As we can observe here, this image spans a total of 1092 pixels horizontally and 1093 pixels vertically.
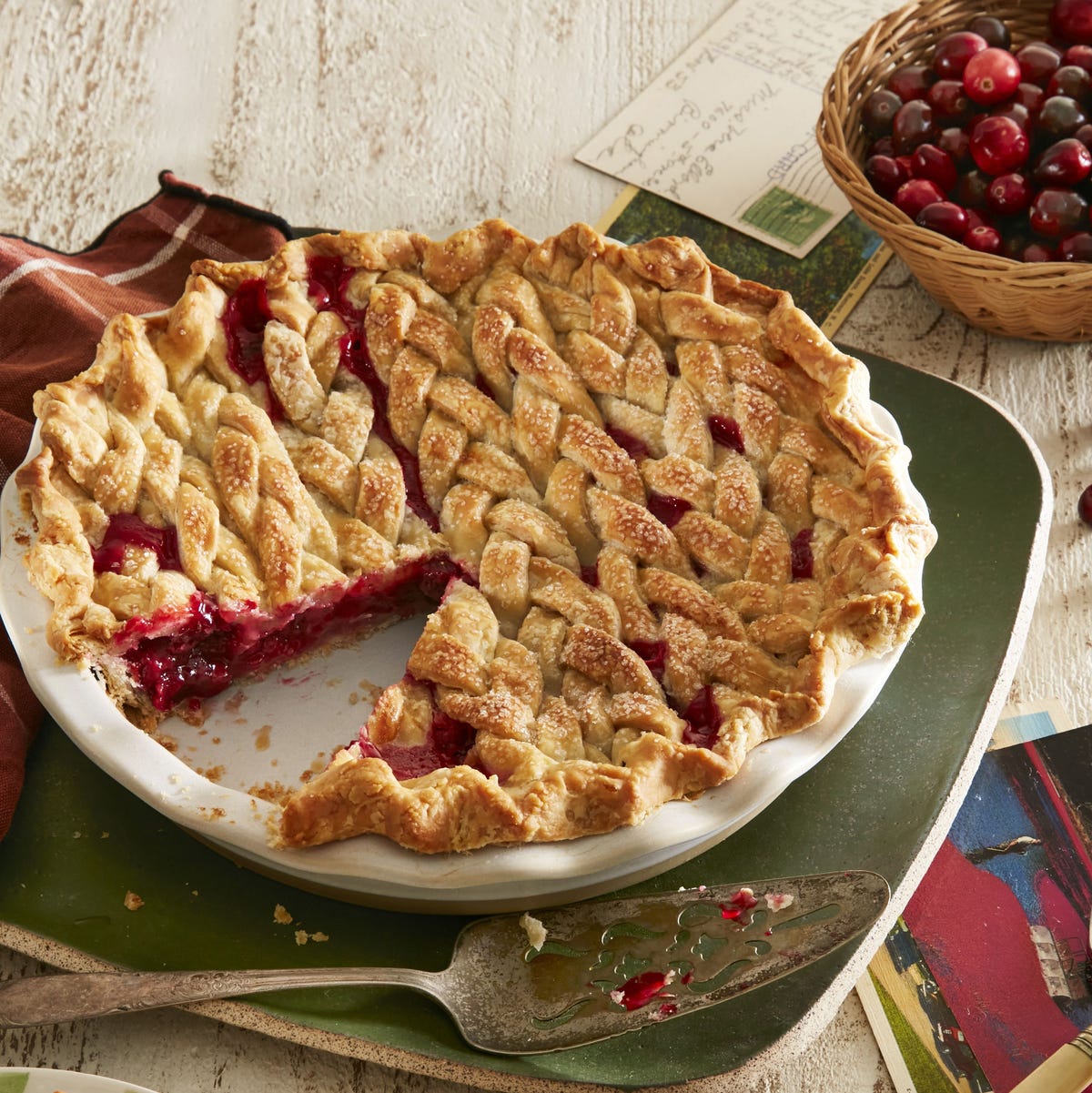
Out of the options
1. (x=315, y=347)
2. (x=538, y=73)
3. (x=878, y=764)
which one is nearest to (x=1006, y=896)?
(x=878, y=764)

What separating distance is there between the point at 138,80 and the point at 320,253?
1441 mm

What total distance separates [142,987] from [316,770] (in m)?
0.43

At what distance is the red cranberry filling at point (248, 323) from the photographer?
7.78 feet

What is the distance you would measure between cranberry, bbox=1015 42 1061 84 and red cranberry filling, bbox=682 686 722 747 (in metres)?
1.54

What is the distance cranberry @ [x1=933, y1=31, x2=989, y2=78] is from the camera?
2.74m

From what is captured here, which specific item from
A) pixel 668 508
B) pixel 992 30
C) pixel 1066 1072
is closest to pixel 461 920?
pixel 668 508

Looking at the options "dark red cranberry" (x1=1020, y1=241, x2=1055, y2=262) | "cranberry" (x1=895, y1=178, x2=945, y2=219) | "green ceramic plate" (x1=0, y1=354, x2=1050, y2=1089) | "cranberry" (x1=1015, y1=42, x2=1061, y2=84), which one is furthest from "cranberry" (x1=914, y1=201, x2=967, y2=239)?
"green ceramic plate" (x1=0, y1=354, x2=1050, y2=1089)

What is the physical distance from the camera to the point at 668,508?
216 cm

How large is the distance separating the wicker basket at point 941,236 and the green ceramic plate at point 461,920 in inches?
20.2

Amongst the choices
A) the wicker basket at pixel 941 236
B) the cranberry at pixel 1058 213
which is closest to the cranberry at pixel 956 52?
the wicker basket at pixel 941 236

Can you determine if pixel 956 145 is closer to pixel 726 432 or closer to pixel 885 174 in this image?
pixel 885 174

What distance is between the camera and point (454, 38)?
3684mm

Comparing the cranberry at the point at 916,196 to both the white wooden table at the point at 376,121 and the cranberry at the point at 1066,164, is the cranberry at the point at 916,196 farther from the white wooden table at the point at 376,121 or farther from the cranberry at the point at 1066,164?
the white wooden table at the point at 376,121

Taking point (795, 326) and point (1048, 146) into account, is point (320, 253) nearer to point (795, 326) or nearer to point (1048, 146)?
point (795, 326)
